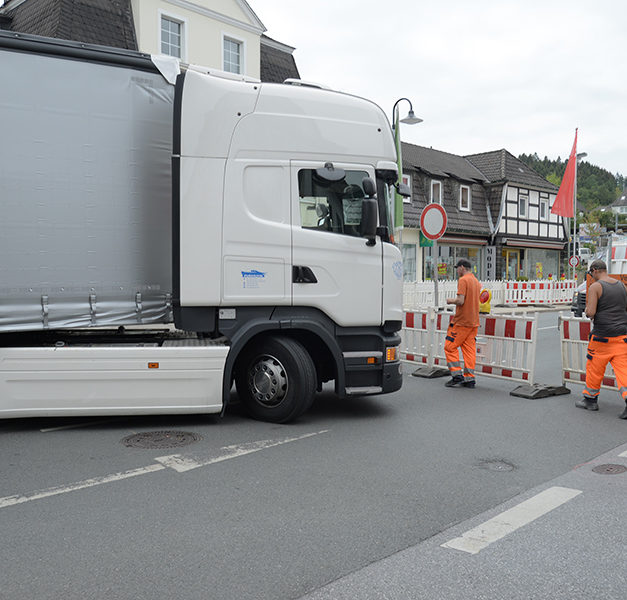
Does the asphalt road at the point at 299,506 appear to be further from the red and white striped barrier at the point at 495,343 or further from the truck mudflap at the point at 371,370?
the red and white striped barrier at the point at 495,343

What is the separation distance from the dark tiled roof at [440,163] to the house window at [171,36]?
14789 mm

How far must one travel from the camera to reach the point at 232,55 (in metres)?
22.2

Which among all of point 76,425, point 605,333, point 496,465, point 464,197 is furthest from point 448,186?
point 496,465

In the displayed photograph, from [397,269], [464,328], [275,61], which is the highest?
[275,61]

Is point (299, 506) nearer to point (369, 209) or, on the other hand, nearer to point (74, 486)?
point (74, 486)

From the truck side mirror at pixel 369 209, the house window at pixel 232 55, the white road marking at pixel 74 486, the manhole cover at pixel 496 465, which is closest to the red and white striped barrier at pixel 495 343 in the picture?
the truck side mirror at pixel 369 209

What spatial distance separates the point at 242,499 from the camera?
4543mm

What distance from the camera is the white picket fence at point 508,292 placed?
1029 inches

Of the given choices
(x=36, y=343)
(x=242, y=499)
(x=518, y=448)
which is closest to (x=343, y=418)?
(x=518, y=448)

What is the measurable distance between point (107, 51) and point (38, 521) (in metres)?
4.39

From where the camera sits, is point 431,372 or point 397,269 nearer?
point 397,269

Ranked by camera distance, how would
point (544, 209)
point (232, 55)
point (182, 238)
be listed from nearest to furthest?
point (182, 238) → point (232, 55) → point (544, 209)

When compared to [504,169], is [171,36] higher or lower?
higher

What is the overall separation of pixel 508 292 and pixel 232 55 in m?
16.2
